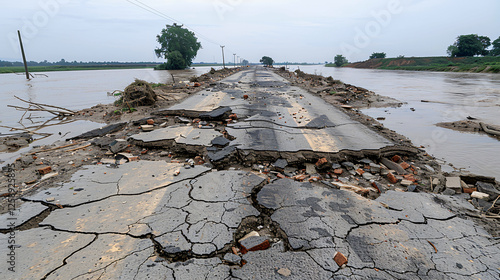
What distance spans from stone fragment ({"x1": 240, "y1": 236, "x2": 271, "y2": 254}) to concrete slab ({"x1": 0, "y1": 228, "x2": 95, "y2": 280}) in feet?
4.76

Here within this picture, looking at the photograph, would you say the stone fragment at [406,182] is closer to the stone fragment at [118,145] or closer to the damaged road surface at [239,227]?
the damaged road surface at [239,227]

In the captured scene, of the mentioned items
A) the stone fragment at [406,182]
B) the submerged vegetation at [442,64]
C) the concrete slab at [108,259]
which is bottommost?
the stone fragment at [406,182]

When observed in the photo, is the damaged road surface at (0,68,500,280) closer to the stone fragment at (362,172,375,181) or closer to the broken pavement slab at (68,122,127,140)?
the stone fragment at (362,172,375,181)

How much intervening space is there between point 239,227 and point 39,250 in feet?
Answer: 5.89

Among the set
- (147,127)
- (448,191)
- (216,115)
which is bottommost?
(448,191)

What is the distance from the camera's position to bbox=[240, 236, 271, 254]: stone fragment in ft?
6.55

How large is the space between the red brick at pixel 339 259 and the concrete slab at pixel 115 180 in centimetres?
221

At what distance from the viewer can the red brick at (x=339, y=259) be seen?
6.04 ft

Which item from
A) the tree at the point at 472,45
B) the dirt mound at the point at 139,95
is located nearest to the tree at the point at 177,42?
the dirt mound at the point at 139,95

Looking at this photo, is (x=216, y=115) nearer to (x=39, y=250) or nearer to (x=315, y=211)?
(x=315, y=211)

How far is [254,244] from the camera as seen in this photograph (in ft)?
6.65

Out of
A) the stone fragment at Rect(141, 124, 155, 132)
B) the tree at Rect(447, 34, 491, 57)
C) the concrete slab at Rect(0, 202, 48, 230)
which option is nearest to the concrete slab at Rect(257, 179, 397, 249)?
the concrete slab at Rect(0, 202, 48, 230)

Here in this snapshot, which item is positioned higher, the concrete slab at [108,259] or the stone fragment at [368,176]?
the concrete slab at [108,259]

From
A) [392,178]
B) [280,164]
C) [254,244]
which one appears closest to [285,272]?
[254,244]
